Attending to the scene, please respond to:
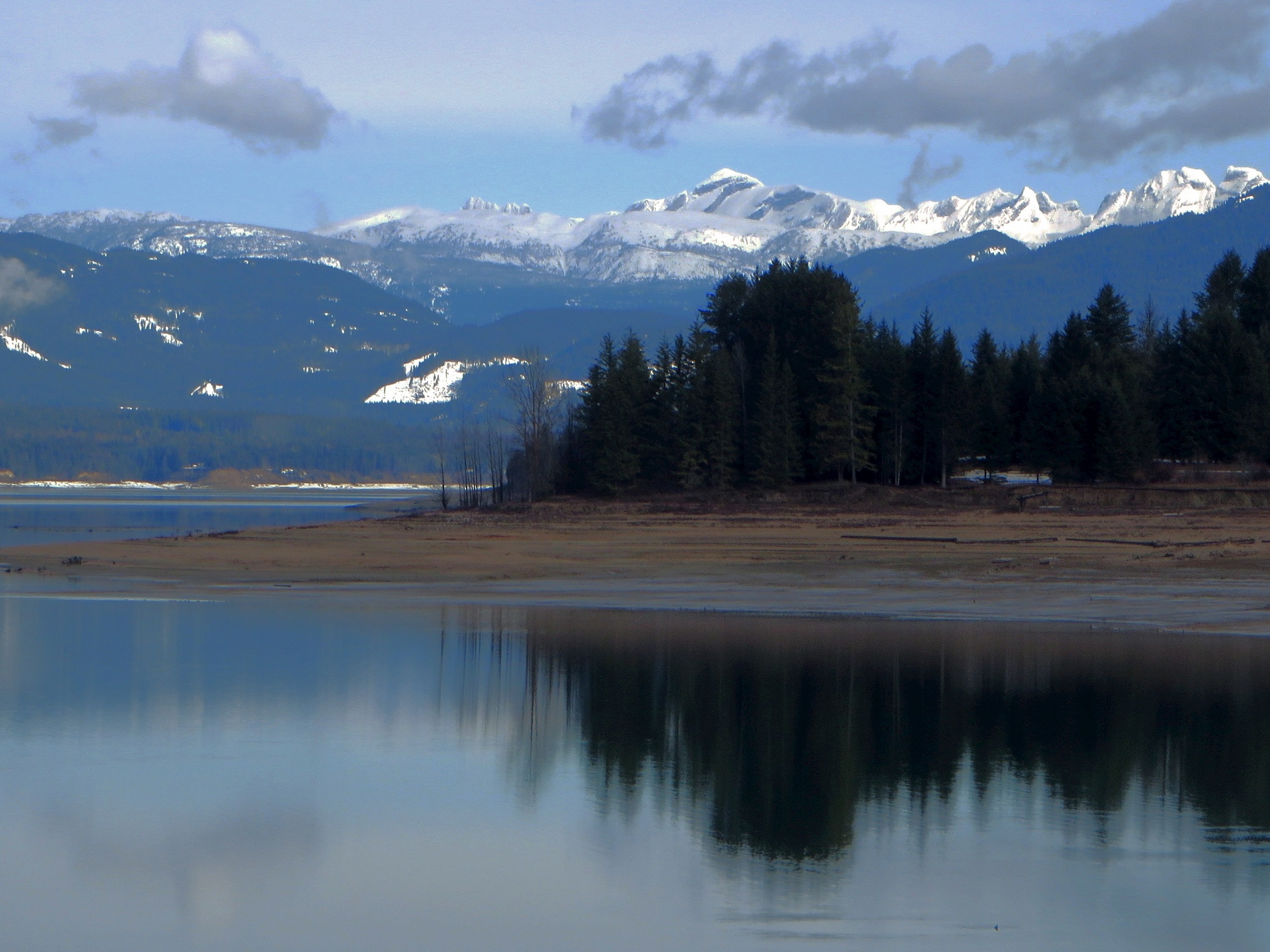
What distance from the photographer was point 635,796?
1634cm

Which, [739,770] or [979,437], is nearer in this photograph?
[739,770]

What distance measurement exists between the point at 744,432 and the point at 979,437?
45.1 ft

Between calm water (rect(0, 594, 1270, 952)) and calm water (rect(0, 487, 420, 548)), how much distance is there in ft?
147

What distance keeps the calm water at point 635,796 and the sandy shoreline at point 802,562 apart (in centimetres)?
774

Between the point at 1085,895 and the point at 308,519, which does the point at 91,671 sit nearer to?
the point at 1085,895

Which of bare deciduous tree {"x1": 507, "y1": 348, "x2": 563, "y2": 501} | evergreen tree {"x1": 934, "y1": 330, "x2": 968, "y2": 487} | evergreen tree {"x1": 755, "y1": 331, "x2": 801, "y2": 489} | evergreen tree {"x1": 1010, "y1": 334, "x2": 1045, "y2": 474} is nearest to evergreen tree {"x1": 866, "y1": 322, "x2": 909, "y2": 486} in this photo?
evergreen tree {"x1": 934, "y1": 330, "x2": 968, "y2": 487}

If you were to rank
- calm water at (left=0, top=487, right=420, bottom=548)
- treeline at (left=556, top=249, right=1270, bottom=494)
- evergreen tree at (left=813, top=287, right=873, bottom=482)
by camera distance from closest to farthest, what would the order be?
treeline at (left=556, top=249, right=1270, bottom=494) → calm water at (left=0, top=487, right=420, bottom=548) → evergreen tree at (left=813, top=287, right=873, bottom=482)

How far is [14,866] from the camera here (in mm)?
13336

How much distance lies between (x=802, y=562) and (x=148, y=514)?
82.5 meters

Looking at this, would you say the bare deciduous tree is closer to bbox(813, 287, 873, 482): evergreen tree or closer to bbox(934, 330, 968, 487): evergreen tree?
bbox(813, 287, 873, 482): evergreen tree

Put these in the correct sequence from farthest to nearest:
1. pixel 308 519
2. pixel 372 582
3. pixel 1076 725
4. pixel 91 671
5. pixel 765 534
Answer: pixel 308 519 < pixel 765 534 < pixel 372 582 < pixel 91 671 < pixel 1076 725

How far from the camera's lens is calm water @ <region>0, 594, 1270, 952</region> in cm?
1217

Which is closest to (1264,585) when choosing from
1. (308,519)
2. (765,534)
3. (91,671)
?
(765,534)

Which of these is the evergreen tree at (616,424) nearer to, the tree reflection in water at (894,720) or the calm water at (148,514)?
the calm water at (148,514)
